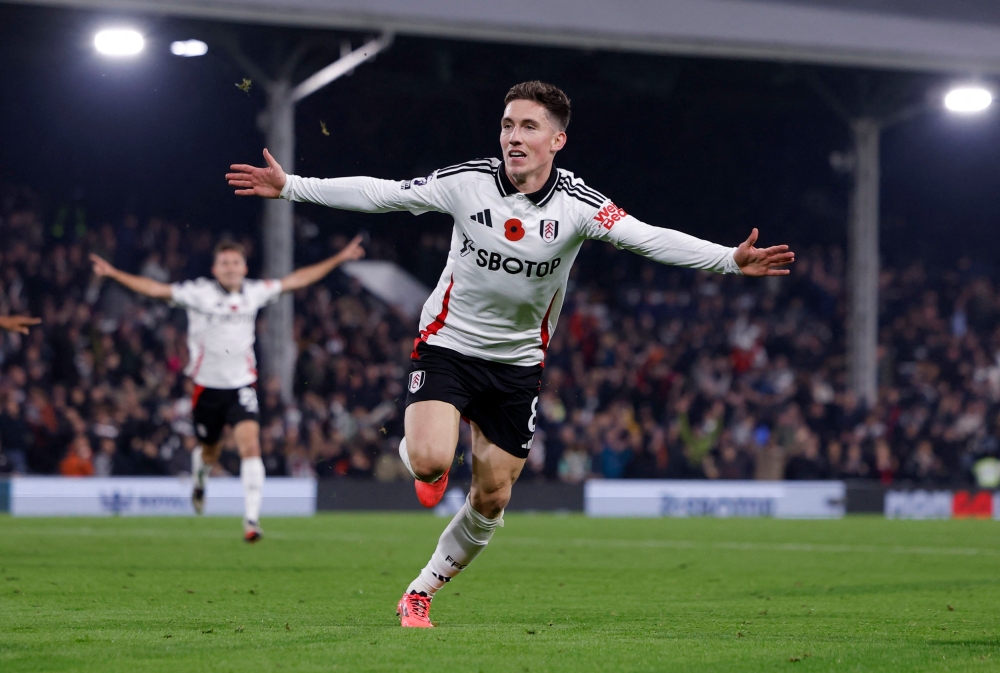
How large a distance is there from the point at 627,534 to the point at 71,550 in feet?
22.3

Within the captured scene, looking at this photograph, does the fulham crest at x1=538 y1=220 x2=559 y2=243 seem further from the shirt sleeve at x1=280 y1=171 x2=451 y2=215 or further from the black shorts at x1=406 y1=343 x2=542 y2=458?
the black shorts at x1=406 y1=343 x2=542 y2=458

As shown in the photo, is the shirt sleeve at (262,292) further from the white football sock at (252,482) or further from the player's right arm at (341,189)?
the player's right arm at (341,189)

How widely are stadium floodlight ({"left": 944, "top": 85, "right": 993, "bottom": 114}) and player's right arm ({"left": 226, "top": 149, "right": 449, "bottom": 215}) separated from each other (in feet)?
68.4

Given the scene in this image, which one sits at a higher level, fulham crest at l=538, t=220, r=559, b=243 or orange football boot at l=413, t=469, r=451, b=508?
fulham crest at l=538, t=220, r=559, b=243

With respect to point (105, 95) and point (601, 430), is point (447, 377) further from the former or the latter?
point (105, 95)

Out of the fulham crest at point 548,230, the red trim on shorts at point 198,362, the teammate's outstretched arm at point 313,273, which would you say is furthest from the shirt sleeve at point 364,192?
the red trim on shorts at point 198,362

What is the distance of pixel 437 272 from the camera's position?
94.7 feet

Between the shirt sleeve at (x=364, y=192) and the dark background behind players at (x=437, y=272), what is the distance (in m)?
12.2

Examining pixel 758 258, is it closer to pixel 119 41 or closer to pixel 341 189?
pixel 341 189


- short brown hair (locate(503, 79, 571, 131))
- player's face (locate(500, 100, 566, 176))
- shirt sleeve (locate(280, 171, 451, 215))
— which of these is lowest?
shirt sleeve (locate(280, 171, 451, 215))

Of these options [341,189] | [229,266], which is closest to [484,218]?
[341,189]

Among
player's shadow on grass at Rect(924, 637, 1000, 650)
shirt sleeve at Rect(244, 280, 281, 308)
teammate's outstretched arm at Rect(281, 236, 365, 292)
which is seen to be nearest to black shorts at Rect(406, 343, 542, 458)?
player's shadow on grass at Rect(924, 637, 1000, 650)

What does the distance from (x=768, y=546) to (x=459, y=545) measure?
26.9 ft

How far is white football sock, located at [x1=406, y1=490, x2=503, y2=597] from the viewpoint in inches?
266
